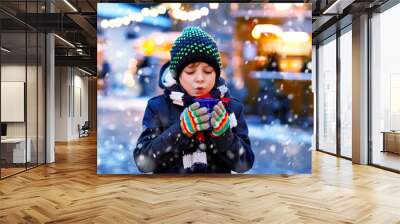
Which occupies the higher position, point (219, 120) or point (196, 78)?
point (196, 78)

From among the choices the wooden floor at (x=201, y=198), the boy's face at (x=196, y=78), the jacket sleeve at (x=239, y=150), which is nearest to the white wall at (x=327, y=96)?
the wooden floor at (x=201, y=198)

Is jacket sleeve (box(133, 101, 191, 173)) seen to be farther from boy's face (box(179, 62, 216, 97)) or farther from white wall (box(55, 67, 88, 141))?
white wall (box(55, 67, 88, 141))

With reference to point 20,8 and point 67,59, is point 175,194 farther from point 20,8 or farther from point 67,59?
point 67,59

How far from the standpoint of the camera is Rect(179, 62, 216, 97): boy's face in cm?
604

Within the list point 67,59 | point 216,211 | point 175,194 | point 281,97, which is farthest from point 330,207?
point 67,59

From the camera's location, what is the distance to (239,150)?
6.26 m

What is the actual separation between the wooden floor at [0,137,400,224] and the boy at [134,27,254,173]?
0.92ft

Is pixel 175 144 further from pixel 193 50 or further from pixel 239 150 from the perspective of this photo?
pixel 193 50

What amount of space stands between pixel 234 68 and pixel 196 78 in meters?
0.70

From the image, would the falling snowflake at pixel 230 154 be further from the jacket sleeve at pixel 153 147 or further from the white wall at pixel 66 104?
the white wall at pixel 66 104

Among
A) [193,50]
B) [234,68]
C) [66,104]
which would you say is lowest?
[66,104]

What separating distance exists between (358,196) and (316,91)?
669 centimetres

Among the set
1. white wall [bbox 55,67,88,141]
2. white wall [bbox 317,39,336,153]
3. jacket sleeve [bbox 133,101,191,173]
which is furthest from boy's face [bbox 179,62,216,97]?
white wall [bbox 55,67,88,141]

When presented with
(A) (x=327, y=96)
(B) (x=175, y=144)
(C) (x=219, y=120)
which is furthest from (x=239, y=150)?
(A) (x=327, y=96)
